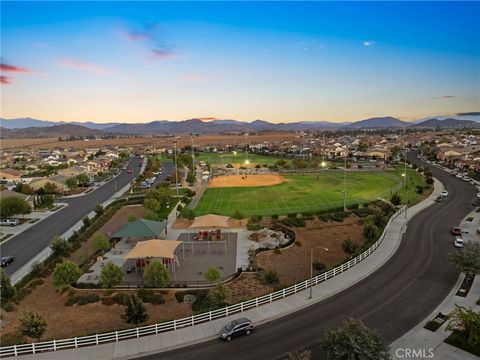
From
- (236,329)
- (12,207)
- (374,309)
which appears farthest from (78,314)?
(12,207)

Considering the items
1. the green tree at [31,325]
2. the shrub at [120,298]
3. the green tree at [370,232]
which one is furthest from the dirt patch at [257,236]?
the green tree at [31,325]

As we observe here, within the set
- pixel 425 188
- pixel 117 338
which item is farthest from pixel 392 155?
pixel 117 338

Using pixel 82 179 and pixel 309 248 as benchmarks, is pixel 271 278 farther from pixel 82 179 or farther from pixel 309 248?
pixel 82 179

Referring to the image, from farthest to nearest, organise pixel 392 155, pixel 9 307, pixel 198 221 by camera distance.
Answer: pixel 392 155 < pixel 198 221 < pixel 9 307

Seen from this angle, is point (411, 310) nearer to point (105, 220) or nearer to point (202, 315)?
point (202, 315)

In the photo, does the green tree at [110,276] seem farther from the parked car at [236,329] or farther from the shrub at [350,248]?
the shrub at [350,248]

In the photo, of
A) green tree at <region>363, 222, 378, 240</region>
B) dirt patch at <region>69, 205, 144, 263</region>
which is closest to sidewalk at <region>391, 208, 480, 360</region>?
green tree at <region>363, 222, 378, 240</region>
